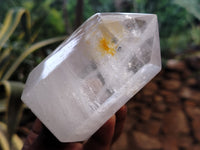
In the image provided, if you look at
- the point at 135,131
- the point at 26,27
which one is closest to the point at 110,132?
the point at 26,27

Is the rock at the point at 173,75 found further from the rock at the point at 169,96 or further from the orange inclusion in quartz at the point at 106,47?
the orange inclusion in quartz at the point at 106,47

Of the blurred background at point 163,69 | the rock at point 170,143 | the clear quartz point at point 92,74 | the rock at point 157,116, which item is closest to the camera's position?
the clear quartz point at point 92,74

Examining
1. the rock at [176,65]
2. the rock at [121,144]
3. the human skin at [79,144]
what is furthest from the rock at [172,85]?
the human skin at [79,144]

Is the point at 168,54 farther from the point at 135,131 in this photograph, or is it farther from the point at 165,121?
the point at 135,131

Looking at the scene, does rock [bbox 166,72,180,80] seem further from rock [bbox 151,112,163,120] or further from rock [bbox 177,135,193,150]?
rock [bbox 177,135,193,150]

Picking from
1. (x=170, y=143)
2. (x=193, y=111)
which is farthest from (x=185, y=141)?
(x=193, y=111)

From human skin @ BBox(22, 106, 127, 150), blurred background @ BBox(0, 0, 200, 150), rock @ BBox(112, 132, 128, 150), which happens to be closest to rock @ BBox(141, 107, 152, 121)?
blurred background @ BBox(0, 0, 200, 150)
